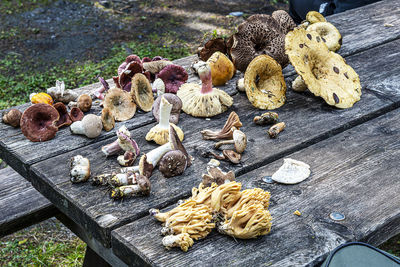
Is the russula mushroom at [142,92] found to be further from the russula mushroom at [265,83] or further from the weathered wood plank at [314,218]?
the weathered wood plank at [314,218]

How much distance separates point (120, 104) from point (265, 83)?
64 centimetres

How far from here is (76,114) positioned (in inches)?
80.2

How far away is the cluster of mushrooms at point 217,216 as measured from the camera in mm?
1325

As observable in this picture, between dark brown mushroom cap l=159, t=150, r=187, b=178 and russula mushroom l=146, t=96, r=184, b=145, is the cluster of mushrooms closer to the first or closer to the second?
dark brown mushroom cap l=159, t=150, r=187, b=178

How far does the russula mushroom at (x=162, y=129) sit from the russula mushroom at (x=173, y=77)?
1.28 ft

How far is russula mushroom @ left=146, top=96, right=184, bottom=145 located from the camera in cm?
185

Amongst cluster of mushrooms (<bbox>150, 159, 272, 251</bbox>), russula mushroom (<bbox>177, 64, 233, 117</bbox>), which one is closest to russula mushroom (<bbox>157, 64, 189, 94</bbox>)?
russula mushroom (<bbox>177, 64, 233, 117</bbox>)

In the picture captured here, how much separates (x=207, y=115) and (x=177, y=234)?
0.82 meters

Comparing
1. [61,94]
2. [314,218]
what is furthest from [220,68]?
[314,218]

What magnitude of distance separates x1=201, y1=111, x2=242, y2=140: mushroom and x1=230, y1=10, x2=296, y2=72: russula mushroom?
0.47 m

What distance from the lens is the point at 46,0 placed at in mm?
6727

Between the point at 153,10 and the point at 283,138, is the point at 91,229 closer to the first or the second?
the point at 283,138

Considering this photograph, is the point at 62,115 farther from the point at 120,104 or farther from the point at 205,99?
the point at 205,99

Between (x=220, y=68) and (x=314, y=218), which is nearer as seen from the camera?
(x=314, y=218)
